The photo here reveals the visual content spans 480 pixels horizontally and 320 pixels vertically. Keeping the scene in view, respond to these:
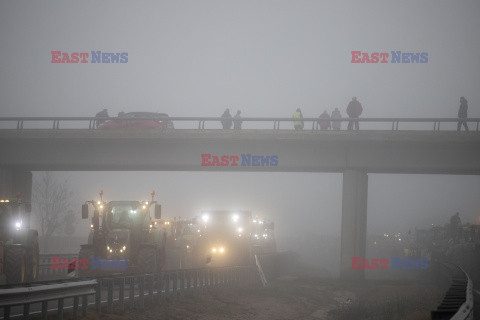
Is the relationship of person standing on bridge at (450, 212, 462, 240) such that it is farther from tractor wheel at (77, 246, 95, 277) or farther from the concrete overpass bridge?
tractor wheel at (77, 246, 95, 277)

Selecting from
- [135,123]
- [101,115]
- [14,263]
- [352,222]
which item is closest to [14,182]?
[101,115]

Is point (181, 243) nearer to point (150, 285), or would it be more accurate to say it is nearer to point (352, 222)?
point (352, 222)

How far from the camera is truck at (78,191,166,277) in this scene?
20688mm

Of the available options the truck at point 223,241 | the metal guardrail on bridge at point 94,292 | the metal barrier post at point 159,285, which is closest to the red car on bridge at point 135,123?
the truck at point 223,241

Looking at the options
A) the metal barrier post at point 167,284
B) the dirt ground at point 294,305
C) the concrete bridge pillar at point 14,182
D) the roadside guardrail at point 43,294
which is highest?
the concrete bridge pillar at point 14,182

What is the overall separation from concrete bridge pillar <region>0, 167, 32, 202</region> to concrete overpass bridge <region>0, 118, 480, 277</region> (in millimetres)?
64

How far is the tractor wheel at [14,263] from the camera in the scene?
737 inches

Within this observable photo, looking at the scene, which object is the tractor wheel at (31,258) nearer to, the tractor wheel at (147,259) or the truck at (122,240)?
the truck at (122,240)

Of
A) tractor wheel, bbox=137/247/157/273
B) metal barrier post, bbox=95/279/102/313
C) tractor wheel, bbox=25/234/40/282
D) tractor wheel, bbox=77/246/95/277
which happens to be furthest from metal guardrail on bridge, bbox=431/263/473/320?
tractor wheel, bbox=25/234/40/282

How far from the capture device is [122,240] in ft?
70.2

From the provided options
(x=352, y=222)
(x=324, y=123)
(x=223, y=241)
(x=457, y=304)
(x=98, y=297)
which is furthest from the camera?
(x=324, y=123)

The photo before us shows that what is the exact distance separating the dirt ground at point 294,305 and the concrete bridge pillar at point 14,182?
1637cm

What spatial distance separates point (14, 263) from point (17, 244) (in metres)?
0.60

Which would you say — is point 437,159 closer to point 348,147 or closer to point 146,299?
point 348,147
